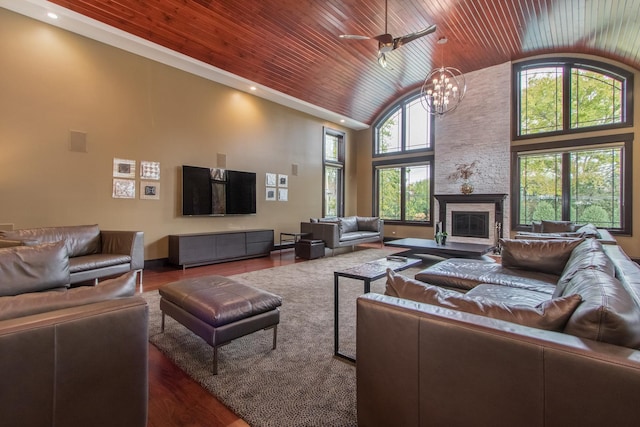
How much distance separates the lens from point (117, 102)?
5.07 meters

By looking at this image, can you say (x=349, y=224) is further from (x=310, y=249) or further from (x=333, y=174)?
(x=333, y=174)

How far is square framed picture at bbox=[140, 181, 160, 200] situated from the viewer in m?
5.40

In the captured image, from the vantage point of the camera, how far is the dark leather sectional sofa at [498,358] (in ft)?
3.14

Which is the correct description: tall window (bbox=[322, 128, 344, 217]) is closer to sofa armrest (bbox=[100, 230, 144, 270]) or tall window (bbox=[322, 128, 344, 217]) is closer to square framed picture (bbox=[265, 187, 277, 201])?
square framed picture (bbox=[265, 187, 277, 201])

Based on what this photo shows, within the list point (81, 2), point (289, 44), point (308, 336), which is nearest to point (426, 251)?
point (308, 336)

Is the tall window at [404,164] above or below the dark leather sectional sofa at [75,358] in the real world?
above

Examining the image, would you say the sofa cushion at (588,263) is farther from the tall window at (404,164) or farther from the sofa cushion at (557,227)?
the tall window at (404,164)

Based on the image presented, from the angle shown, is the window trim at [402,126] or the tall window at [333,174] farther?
the tall window at [333,174]

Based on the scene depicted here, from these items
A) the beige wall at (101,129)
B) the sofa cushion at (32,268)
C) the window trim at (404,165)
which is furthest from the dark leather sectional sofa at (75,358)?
the window trim at (404,165)

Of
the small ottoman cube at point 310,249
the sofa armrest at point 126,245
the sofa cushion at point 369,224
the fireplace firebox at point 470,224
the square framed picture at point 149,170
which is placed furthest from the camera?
the sofa cushion at point 369,224

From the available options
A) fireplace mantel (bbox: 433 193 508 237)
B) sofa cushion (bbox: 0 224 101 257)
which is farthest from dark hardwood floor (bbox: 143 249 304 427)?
fireplace mantel (bbox: 433 193 508 237)

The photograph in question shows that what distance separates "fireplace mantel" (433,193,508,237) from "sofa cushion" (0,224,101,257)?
24.7 feet

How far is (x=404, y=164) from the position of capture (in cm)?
916

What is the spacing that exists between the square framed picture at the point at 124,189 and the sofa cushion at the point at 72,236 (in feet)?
2.74
